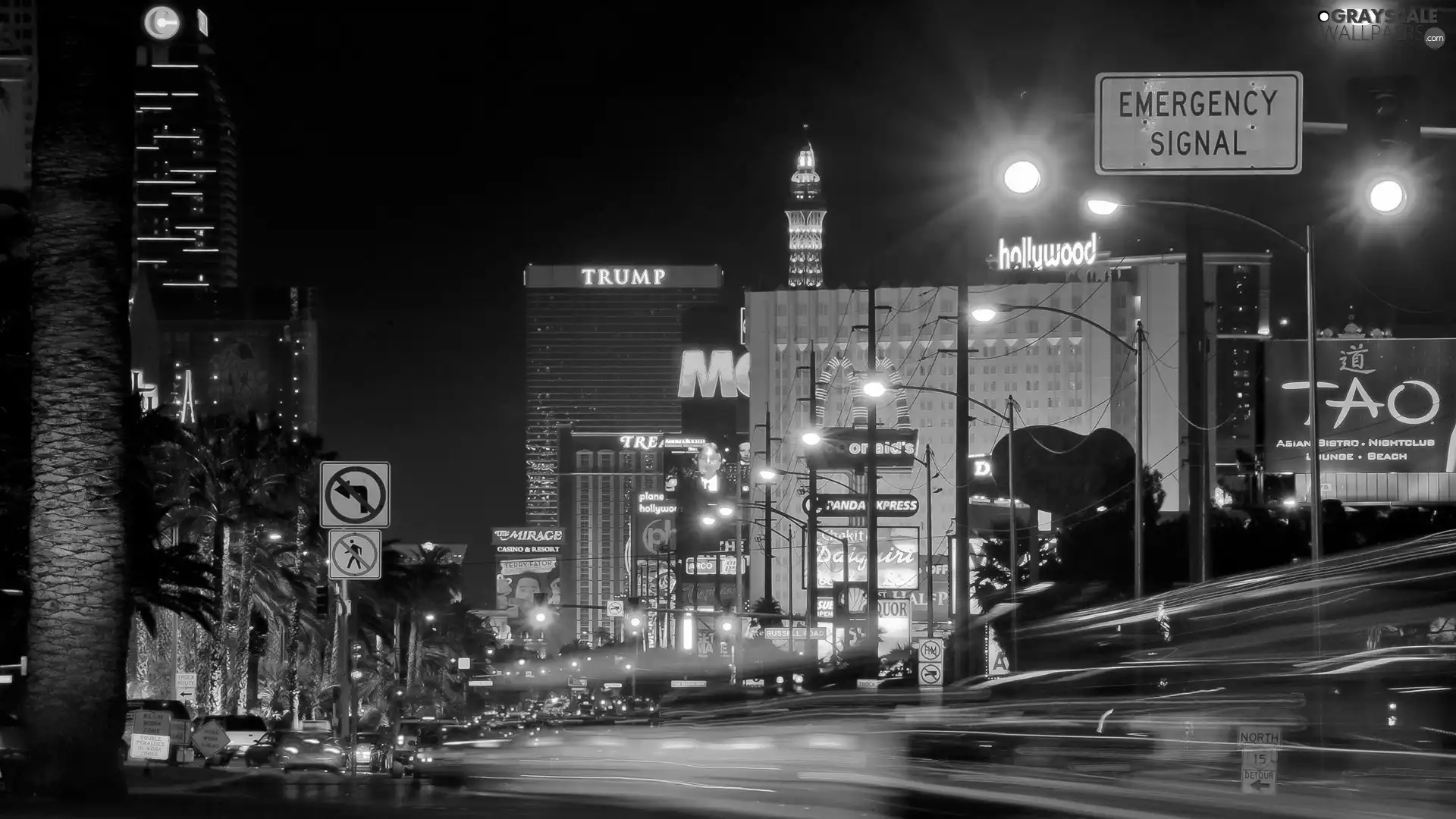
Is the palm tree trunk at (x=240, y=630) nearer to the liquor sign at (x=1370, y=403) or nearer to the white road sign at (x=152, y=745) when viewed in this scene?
the white road sign at (x=152, y=745)

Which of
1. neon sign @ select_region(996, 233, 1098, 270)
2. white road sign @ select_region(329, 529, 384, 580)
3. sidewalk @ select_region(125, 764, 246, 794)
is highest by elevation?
neon sign @ select_region(996, 233, 1098, 270)

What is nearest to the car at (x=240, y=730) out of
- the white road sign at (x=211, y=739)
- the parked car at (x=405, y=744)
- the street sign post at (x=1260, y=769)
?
the white road sign at (x=211, y=739)

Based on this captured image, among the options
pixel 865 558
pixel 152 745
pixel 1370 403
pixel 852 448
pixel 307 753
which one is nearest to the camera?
pixel 307 753

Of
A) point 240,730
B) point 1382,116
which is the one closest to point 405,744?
point 240,730

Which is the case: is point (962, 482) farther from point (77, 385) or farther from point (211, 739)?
point (77, 385)

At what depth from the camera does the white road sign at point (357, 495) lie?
18.9 metres

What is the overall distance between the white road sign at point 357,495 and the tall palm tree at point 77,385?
5.71 metres

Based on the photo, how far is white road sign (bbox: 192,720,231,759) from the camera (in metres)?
43.2

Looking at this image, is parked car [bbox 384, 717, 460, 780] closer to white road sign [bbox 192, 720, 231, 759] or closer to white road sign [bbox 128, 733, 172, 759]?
white road sign [bbox 192, 720, 231, 759]

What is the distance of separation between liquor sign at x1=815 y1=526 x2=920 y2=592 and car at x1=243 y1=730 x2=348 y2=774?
121555 mm

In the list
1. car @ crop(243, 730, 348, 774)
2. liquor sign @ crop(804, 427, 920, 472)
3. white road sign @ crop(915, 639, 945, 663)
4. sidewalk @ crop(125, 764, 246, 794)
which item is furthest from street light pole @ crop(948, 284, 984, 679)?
liquor sign @ crop(804, 427, 920, 472)

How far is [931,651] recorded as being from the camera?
35.5 metres

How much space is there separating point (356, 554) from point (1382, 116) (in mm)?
12081

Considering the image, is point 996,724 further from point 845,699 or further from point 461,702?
point 461,702
